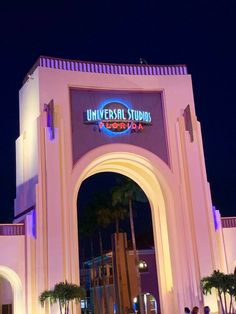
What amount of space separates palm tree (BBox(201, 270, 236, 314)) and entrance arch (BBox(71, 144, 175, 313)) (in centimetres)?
359

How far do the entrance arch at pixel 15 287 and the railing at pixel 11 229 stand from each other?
1.73 metres

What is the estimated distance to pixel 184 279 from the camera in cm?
2725

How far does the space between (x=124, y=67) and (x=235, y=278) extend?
552 inches

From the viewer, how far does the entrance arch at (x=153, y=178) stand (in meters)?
28.0

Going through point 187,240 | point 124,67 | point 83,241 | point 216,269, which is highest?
point 124,67

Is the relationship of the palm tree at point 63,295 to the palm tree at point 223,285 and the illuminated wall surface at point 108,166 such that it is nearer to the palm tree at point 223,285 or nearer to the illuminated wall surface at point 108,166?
the illuminated wall surface at point 108,166

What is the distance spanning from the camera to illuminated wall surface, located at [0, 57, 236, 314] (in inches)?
987

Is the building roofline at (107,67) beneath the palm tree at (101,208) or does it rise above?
above

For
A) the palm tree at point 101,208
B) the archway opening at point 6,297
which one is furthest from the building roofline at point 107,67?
the palm tree at point 101,208

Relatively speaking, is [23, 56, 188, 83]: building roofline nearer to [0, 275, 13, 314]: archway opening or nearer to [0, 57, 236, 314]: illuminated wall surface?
[0, 57, 236, 314]: illuminated wall surface

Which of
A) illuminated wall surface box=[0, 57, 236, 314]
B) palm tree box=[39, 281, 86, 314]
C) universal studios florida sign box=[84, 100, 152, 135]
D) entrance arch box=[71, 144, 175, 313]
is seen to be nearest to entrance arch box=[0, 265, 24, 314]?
illuminated wall surface box=[0, 57, 236, 314]

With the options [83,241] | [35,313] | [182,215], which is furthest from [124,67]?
[83,241]

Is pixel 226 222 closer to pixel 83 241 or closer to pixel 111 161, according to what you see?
pixel 111 161

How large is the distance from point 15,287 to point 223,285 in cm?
1057
